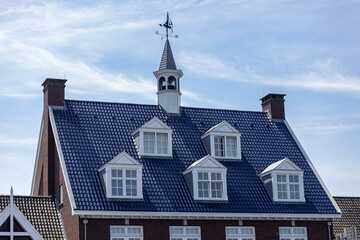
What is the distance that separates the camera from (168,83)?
41.8 meters

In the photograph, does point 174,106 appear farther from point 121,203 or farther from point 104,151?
point 121,203

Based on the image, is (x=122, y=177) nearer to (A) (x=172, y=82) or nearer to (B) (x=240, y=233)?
(B) (x=240, y=233)

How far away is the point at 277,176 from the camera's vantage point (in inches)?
1489

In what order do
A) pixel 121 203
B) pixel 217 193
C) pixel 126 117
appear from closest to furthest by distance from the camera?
1. pixel 121 203
2. pixel 217 193
3. pixel 126 117

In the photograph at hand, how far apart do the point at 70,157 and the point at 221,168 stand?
26.8 ft

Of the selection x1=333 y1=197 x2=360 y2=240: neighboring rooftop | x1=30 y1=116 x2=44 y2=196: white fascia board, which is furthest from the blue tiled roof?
x1=333 y1=197 x2=360 y2=240: neighboring rooftop

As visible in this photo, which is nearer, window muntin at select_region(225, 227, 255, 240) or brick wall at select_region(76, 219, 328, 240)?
brick wall at select_region(76, 219, 328, 240)

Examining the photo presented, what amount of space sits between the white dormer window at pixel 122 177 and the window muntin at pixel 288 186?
8256 millimetres

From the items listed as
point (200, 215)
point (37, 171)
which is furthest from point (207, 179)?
point (37, 171)

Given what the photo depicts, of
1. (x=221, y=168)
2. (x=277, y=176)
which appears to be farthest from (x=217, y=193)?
(x=277, y=176)

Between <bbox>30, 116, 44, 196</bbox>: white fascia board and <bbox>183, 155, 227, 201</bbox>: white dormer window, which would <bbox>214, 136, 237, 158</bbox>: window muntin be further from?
<bbox>30, 116, 44, 196</bbox>: white fascia board

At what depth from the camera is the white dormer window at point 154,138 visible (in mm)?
37103

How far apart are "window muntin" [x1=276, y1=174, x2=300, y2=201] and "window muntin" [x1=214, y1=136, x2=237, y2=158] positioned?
316cm

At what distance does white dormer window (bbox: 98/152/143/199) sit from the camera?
34062 millimetres
